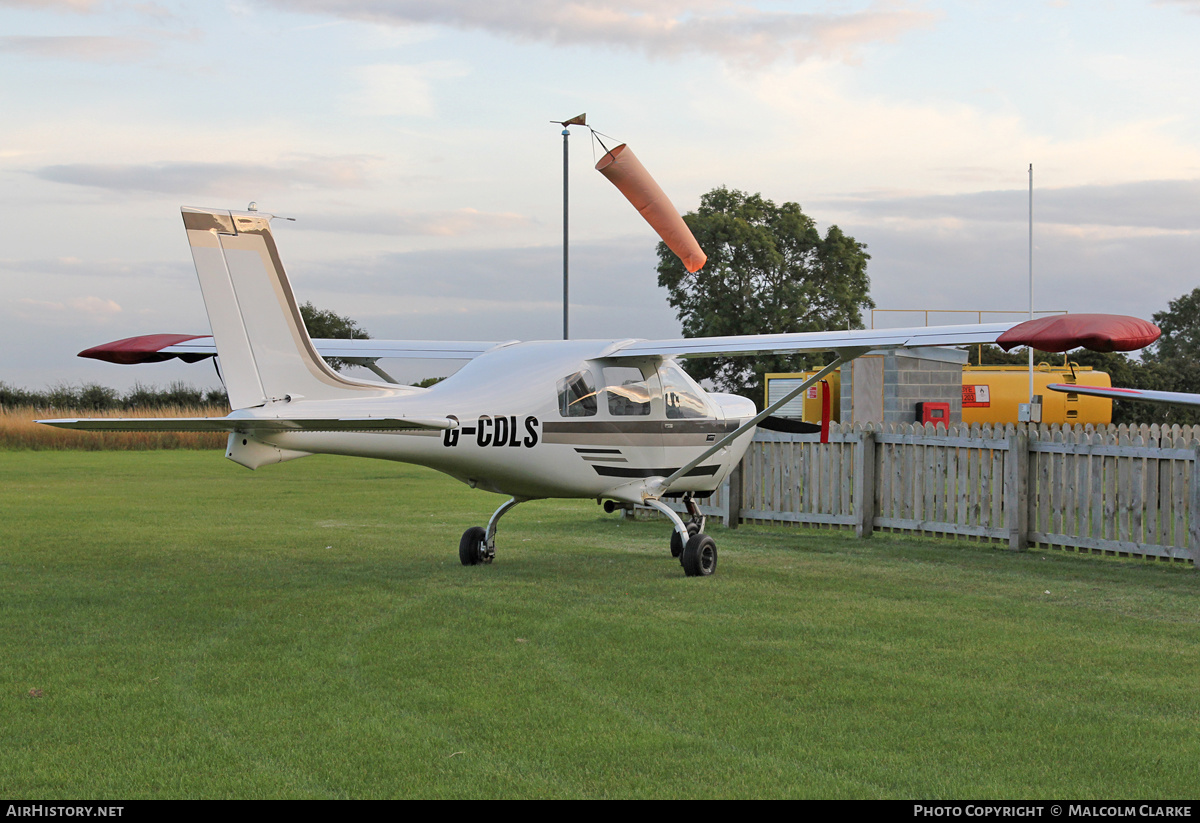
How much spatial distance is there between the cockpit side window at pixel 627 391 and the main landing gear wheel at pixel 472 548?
1931mm

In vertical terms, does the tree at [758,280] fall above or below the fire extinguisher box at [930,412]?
above

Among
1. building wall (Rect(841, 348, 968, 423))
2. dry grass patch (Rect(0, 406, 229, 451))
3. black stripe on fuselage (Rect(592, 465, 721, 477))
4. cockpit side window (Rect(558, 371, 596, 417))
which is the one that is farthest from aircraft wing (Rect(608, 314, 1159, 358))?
dry grass patch (Rect(0, 406, 229, 451))

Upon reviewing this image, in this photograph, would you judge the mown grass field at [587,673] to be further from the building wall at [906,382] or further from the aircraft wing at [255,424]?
the building wall at [906,382]

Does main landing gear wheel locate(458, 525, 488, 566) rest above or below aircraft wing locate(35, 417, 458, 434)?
below

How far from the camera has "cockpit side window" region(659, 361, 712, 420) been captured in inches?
476

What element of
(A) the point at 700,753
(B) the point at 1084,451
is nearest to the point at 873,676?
(A) the point at 700,753

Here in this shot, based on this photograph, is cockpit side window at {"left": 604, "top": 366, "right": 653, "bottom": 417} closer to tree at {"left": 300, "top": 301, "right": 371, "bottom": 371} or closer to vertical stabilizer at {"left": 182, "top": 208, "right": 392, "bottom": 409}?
vertical stabilizer at {"left": 182, "top": 208, "right": 392, "bottom": 409}

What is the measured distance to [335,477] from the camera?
26375mm

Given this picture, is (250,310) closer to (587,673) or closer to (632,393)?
(632,393)

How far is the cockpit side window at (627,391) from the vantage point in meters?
11.5

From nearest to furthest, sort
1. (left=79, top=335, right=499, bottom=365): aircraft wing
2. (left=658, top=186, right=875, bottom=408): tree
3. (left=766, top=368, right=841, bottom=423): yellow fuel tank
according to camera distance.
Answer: (left=79, top=335, right=499, bottom=365): aircraft wing
(left=766, top=368, right=841, bottom=423): yellow fuel tank
(left=658, top=186, right=875, bottom=408): tree

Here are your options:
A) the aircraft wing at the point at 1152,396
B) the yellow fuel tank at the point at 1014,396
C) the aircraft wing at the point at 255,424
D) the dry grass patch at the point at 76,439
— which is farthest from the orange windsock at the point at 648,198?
the dry grass patch at the point at 76,439

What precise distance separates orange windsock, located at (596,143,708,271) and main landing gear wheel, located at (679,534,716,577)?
486 cm

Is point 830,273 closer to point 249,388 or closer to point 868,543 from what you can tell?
point 868,543
